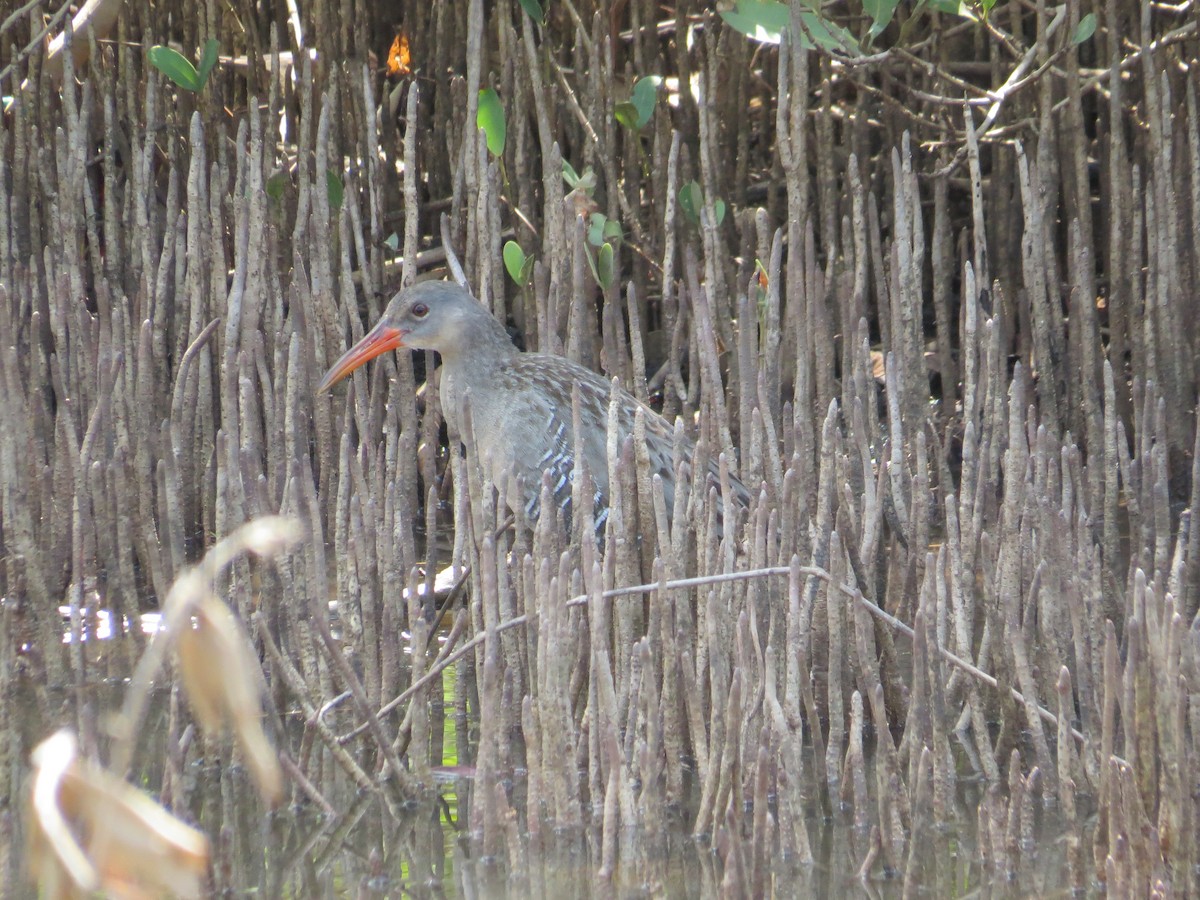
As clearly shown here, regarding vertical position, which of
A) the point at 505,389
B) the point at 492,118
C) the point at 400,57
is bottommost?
the point at 505,389

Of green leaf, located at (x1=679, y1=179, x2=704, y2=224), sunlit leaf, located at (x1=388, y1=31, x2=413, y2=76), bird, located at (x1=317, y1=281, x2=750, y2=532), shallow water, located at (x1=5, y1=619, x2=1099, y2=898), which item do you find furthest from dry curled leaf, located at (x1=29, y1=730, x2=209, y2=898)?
sunlit leaf, located at (x1=388, y1=31, x2=413, y2=76)

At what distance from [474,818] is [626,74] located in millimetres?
3214

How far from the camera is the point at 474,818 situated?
292 cm

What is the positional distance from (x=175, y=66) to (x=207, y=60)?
0.15 meters

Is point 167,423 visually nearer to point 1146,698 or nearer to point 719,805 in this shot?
point 719,805

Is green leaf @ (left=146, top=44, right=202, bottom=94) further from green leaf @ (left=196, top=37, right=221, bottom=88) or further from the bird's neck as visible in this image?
the bird's neck

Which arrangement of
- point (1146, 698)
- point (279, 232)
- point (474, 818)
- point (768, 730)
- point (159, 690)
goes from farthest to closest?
point (279, 232) < point (159, 690) < point (474, 818) < point (768, 730) < point (1146, 698)

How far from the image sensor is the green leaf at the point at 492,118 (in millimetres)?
4395

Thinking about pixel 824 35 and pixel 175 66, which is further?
pixel 175 66

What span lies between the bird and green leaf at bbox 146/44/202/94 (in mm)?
1008

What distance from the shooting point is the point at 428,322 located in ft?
14.4

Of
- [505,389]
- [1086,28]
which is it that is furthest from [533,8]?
[1086,28]

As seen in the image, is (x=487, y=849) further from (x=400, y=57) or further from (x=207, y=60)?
(x=400, y=57)

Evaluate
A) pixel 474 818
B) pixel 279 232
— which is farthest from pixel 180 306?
pixel 474 818
